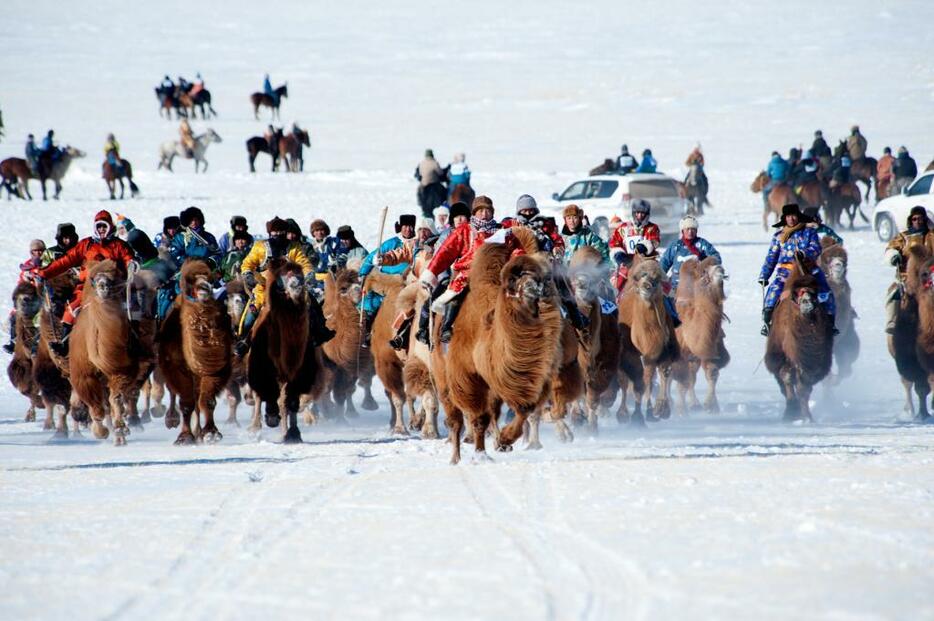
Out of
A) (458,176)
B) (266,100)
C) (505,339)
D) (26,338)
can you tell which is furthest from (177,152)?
(505,339)

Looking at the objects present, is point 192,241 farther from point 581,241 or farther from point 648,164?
point 648,164

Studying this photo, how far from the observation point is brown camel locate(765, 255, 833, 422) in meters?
14.2

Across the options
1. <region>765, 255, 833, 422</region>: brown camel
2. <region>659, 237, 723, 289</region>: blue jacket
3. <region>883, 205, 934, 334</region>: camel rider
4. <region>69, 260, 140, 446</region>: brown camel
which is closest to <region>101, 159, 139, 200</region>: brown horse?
<region>659, 237, 723, 289</region>: blue jacket

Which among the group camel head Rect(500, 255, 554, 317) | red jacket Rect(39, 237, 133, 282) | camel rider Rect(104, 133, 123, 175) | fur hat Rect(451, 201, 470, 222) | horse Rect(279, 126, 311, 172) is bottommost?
camel head Rect(500, 255, 554, 317)

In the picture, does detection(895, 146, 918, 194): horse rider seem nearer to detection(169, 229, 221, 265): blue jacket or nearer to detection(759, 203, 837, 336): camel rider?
detection(759, 203, 837, 336): camel rider

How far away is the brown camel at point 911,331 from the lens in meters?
14.4

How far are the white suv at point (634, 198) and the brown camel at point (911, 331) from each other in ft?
42.9

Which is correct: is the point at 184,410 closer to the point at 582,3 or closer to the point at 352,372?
the point at 352,372

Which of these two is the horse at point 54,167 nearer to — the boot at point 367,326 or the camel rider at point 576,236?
the boot at point 367,326

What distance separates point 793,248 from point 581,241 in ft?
7.44

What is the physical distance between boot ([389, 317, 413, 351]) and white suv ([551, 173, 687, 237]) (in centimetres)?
1575

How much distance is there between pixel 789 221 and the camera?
14.7 metres

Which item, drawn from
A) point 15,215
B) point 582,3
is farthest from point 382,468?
point 582,3

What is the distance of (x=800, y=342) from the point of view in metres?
14.2
